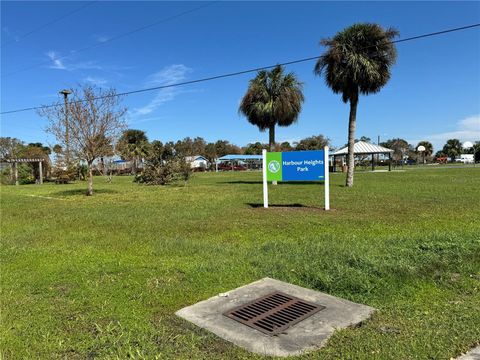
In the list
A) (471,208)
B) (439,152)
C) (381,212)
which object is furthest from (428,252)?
(439,152)

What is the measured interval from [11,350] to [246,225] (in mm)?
6418

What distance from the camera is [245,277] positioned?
539 centimetres

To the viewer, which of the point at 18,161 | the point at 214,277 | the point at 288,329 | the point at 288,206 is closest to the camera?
the point at 288,329

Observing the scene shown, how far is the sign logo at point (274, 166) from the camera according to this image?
13.4 metres

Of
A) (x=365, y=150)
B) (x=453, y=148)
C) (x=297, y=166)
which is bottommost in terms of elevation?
(x=297, y=166)

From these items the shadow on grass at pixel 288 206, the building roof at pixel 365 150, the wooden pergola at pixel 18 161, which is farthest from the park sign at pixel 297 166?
the building roof at pixel 365 150

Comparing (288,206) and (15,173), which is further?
(15,173)

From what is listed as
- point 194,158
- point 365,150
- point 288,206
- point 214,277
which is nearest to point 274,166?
point 288,206

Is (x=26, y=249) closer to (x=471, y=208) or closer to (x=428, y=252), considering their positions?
(x=428, y=252)

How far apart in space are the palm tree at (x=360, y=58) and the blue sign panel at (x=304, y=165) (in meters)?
10.2

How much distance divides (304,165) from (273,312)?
8969mm

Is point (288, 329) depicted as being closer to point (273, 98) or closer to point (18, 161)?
point (273, 98)

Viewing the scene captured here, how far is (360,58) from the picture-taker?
21281 millimetres

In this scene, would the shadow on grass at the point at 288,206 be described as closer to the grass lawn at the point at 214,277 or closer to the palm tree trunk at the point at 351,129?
the grass lawn at the point at 214,277
